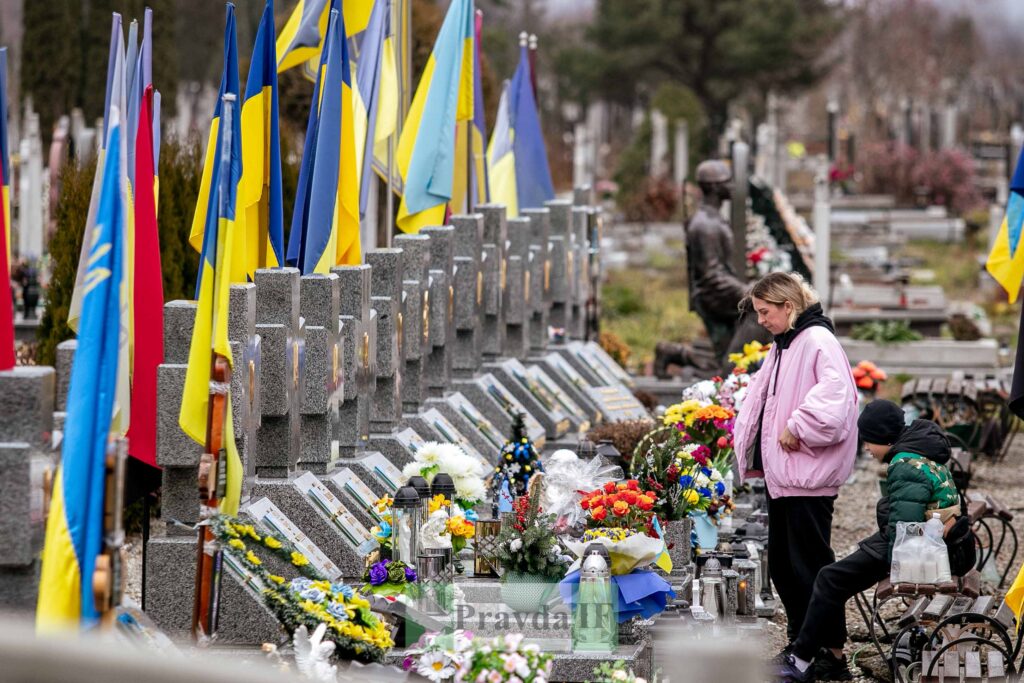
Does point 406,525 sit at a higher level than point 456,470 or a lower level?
lower

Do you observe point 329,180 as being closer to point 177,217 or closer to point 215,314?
point 177,217

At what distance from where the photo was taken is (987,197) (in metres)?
43.6

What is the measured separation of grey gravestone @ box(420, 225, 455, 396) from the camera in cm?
1180

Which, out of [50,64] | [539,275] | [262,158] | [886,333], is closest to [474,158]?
[539,275]

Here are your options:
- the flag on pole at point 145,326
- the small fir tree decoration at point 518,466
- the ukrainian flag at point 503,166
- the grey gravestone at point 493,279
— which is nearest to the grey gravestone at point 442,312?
the grey gravestone at point 493,279

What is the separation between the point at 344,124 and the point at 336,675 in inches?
224

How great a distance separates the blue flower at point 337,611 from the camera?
715 cm

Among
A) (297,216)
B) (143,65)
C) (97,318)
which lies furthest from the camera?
(297,216)

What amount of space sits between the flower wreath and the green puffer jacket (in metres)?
2.31

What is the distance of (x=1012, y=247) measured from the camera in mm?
9367

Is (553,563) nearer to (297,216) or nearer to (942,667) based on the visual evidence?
(942,667)

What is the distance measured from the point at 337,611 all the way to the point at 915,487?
2688mm

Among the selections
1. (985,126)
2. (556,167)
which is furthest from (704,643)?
(985,126)

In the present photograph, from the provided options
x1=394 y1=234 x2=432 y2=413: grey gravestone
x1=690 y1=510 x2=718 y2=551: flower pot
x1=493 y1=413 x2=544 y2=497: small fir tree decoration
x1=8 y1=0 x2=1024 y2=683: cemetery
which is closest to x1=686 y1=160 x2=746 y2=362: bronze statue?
x1=8 y1=0 x2=1024 y2=683: cemetery
